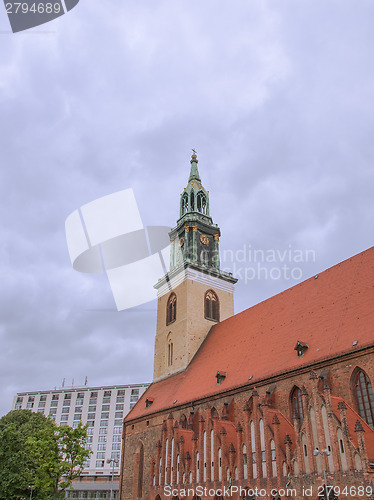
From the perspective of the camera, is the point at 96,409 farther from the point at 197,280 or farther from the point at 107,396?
the point at 197,280

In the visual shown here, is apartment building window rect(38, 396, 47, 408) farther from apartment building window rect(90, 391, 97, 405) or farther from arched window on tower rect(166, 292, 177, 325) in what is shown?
arched window on tower rect(166, 292, 177, 325)

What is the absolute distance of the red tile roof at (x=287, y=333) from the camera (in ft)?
74.2

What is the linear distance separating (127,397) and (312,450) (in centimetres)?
8665

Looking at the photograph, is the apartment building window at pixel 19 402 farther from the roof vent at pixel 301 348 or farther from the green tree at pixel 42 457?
the roof vent at pixel 301 348

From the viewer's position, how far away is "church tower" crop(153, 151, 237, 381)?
37781 mm

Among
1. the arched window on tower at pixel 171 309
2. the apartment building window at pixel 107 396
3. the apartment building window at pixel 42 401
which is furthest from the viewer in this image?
the apartment building window at pixel 42 401

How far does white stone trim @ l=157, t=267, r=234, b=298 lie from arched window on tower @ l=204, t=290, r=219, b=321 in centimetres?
A: 84

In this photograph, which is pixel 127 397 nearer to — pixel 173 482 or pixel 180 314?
pixel 180 314

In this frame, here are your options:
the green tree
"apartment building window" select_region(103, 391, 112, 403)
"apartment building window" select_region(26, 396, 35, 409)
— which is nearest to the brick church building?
the green tree

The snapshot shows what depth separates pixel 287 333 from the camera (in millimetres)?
26766

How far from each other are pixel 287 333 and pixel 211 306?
13775mm

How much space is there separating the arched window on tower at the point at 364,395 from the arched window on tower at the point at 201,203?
2852cm

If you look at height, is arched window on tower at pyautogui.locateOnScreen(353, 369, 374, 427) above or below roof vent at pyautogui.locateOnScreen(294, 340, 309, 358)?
below

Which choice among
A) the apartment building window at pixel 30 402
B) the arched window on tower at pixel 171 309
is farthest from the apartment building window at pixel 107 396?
the arched window on tower at pixel 171 309
